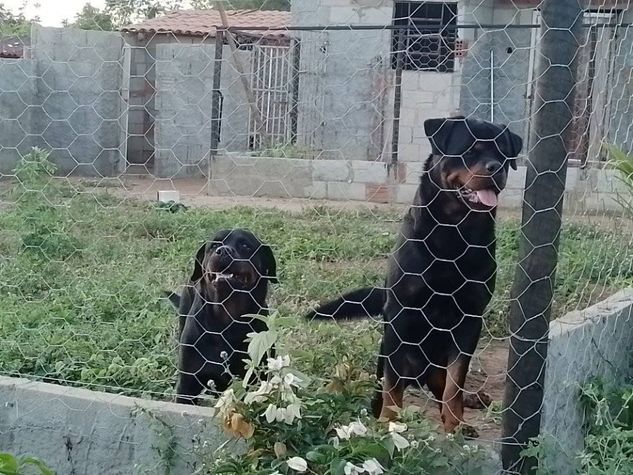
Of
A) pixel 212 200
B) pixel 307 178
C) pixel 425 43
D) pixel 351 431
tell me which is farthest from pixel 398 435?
pixel 425 43

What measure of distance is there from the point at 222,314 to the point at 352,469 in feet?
3.89

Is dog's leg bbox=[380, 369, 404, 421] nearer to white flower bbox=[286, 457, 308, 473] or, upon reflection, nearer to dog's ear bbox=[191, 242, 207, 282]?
white flower bbox=[286, 457, 308, 473]

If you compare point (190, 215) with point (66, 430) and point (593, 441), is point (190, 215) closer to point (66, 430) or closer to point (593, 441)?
point (66, 430)

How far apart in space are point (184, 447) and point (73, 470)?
1.52 ft

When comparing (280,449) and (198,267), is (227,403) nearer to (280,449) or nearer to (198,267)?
(280,449)

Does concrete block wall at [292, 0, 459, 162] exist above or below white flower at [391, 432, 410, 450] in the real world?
above

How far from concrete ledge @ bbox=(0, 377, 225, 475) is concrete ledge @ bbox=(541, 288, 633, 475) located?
1.07 meters

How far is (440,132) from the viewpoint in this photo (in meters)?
3.16

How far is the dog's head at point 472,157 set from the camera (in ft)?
10.1

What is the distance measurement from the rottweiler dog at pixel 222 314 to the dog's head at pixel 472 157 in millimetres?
832

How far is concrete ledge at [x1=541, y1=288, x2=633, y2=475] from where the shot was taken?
2764 mm

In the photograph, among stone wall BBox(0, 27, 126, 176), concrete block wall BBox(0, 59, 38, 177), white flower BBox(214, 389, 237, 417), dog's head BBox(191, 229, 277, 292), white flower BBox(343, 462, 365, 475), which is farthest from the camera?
stone wall BBox(0, 27, 126, 176)

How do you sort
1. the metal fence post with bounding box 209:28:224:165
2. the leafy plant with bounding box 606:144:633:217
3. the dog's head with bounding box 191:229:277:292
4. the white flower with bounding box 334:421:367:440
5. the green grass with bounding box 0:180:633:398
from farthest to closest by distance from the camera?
the metal fence post with bounding box 209:28:224:165
the leafy plant with bounding box 606:144:633:217
the green grass with bounding box 0:180:633:398
the dog's head with bounding box 191:229:277:292
the white flower with bounding box 334:421:367:440

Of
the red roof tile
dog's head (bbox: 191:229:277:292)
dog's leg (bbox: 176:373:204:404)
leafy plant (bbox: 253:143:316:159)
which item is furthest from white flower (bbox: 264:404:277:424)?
the red roof tile
